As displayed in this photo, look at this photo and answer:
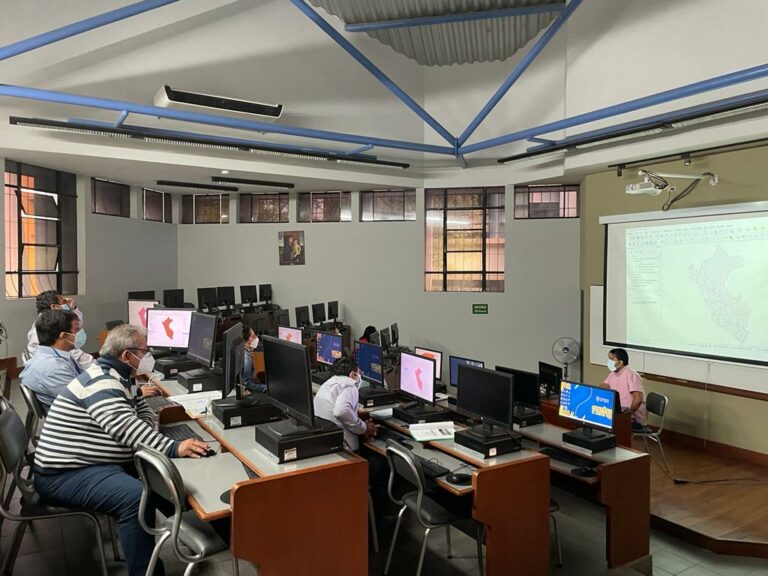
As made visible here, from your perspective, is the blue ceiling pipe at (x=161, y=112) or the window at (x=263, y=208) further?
the window at (x=263, y=208)

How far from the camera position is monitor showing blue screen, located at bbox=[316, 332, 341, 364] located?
5623 millimetres

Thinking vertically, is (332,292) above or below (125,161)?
below

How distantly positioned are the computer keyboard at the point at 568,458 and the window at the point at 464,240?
18.6ft

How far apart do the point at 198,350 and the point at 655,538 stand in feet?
12.4

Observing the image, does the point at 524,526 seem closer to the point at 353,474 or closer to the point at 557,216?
the point at 353,474

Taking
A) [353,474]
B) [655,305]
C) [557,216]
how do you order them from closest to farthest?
[353,474], [655,305], [557,216]

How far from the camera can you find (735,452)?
17.8ft

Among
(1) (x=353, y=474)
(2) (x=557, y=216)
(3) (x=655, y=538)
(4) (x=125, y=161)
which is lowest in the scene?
(3) (x=655, y=538)

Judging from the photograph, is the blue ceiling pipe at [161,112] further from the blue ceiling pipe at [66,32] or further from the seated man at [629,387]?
the seated man at [629,387]

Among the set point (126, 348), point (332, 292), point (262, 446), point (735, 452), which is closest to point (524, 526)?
point (262, 446)

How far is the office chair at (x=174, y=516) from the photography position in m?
2.20

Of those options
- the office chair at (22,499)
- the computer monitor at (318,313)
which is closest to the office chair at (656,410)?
the office chair at (22,499)

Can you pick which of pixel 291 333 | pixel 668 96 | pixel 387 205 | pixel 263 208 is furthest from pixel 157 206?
pixel 668 96

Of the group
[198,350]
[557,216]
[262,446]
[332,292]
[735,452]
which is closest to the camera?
[262,446]
